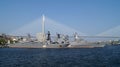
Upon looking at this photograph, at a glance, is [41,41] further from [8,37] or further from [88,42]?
[8,37]

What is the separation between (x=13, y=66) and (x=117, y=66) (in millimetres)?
12164

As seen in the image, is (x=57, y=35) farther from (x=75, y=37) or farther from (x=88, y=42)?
(x=88, y=42)

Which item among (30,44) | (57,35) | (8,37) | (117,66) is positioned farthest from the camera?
(8,37)

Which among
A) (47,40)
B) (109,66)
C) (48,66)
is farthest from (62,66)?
(47,40)

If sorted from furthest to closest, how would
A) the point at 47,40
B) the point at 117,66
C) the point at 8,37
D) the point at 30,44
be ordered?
the point at 8,37, the point at 47,40, the point at 30,44, the point at 117,66

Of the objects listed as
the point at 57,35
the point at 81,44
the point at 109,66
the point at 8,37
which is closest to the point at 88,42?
the point at 81,44

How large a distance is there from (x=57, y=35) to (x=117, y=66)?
128 metres

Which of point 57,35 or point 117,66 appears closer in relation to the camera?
point 117,66

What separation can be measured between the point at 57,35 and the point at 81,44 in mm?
22288

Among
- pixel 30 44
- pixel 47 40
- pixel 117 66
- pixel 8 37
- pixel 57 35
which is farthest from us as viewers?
pixel 8 37

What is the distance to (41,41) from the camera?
14350 centimetres

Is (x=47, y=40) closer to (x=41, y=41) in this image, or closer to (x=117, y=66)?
(x=41, y=41)

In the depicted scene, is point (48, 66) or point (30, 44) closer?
point (48, 66)

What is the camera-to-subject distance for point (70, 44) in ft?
475
